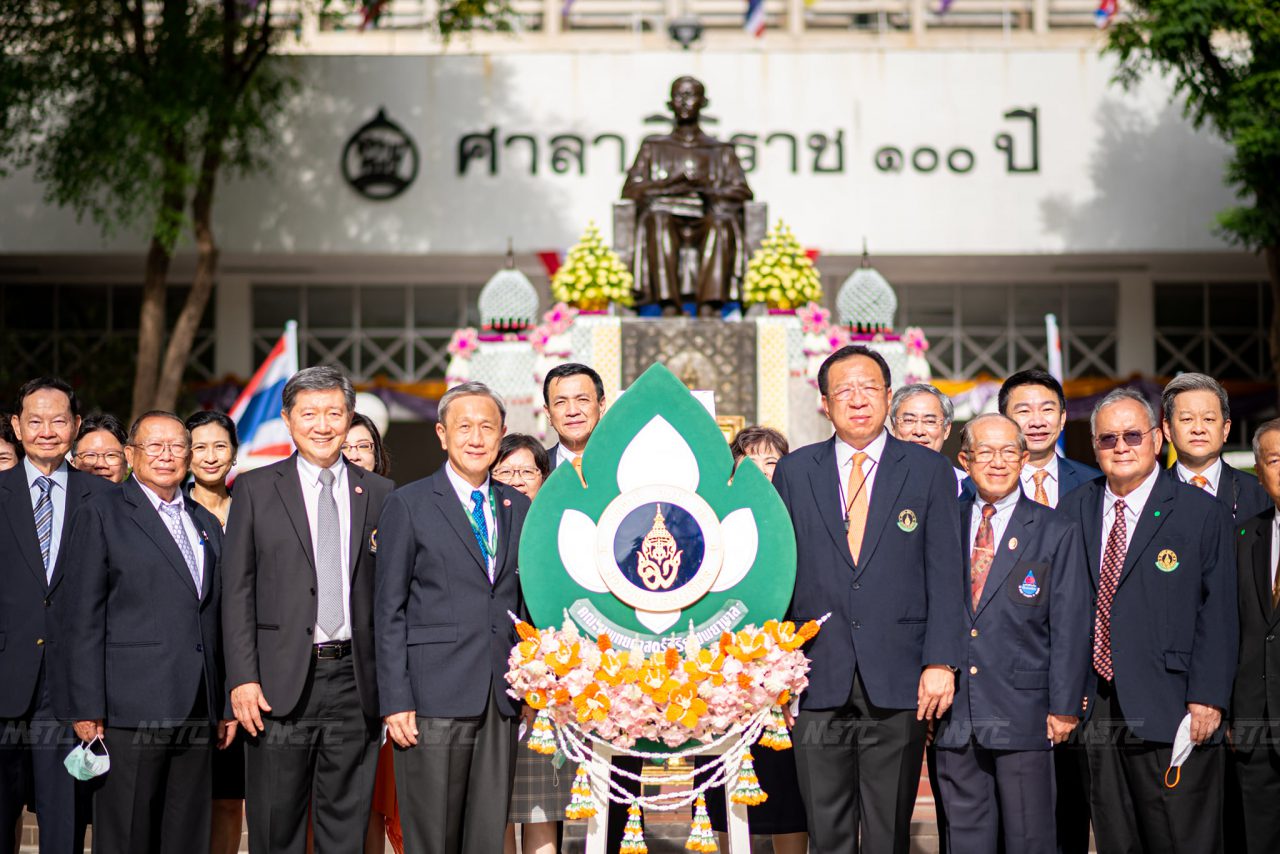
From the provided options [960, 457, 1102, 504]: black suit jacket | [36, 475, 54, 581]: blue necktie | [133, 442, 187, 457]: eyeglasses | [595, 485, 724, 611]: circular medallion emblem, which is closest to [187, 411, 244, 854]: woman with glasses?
[133, 442, 187, 457]: eyeglasses

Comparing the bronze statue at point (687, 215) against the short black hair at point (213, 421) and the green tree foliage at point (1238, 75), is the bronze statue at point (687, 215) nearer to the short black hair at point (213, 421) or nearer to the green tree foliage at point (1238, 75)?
the green tree foliage at point (1238, 75)

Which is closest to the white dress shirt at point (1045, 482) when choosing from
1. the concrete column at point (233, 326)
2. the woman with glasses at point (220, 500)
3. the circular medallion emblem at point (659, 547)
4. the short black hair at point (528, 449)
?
the short black hair at point (528, 449)

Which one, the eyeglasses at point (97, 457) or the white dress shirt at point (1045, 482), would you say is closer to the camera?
the white dress shirt at point (1045, 482)

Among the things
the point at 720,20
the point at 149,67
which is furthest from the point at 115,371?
the point at 720,20

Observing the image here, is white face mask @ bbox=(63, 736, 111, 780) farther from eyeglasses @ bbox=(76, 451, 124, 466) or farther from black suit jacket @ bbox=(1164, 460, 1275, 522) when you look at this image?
black suit jacket @ bbox=(1164, 460, 1275, 522)

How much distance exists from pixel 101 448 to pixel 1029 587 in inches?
146

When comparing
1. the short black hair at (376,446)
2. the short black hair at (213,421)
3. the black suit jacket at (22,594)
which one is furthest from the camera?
the short black hair at (376,446)

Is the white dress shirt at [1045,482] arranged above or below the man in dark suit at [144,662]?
above

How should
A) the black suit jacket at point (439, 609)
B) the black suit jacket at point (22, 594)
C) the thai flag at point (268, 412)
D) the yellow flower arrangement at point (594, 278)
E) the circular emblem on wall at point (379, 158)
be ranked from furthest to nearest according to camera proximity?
the circular emblem on wall at point (379, 158) → the yellow flower arrangement at point (594, 278) → the thai flag at point (268, 412) → the black suit jacket at point (22, 594) → the black suit jacket at point (439, 609)

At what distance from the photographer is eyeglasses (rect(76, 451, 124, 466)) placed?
5.63 meters

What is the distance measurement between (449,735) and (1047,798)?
176cm

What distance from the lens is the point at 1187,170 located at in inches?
620

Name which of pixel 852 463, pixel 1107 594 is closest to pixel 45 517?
pixel 852 463

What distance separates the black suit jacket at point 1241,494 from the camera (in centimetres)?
470
